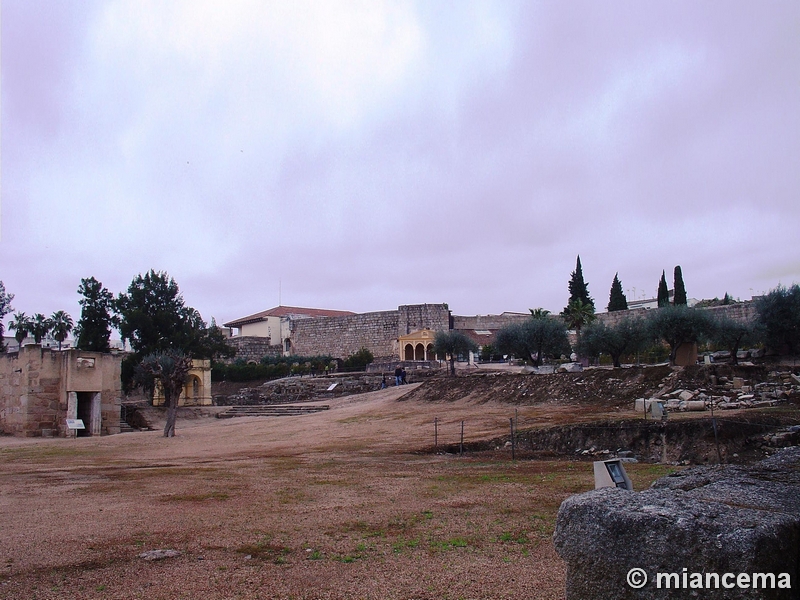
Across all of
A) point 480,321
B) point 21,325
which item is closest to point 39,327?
point 21,325

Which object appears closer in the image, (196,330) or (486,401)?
(486,401)

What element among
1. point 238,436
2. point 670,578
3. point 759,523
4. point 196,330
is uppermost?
point 196,330

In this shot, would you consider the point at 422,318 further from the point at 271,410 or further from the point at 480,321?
the point at 271,410

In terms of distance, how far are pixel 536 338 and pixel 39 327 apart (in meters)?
34.3

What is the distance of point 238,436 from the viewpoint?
2070 centimetres

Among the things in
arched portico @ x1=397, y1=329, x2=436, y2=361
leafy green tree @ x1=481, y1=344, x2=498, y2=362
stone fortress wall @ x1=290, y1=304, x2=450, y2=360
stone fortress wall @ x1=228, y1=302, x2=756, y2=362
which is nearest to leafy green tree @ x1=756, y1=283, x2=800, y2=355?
leafy green tree @ x1=481, y1=344, x2=498, y2=362

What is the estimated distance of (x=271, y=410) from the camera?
32.1 m

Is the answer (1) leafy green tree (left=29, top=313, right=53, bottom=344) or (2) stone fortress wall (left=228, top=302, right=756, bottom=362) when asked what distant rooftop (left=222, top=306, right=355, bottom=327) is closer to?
(2) stone fortress wall (left=228, top=302, right=756, bottom=362)

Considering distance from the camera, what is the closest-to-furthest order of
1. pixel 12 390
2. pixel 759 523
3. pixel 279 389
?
1. pixel 759 523
2. pixel 12 390
3. pixel 279 389

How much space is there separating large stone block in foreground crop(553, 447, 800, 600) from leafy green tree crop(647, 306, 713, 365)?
2382cm

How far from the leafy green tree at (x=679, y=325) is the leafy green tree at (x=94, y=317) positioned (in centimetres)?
2846

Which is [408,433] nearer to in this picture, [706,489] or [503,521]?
[503,521]

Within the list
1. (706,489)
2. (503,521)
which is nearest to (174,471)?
(503,521)

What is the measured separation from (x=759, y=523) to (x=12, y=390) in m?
26.1
